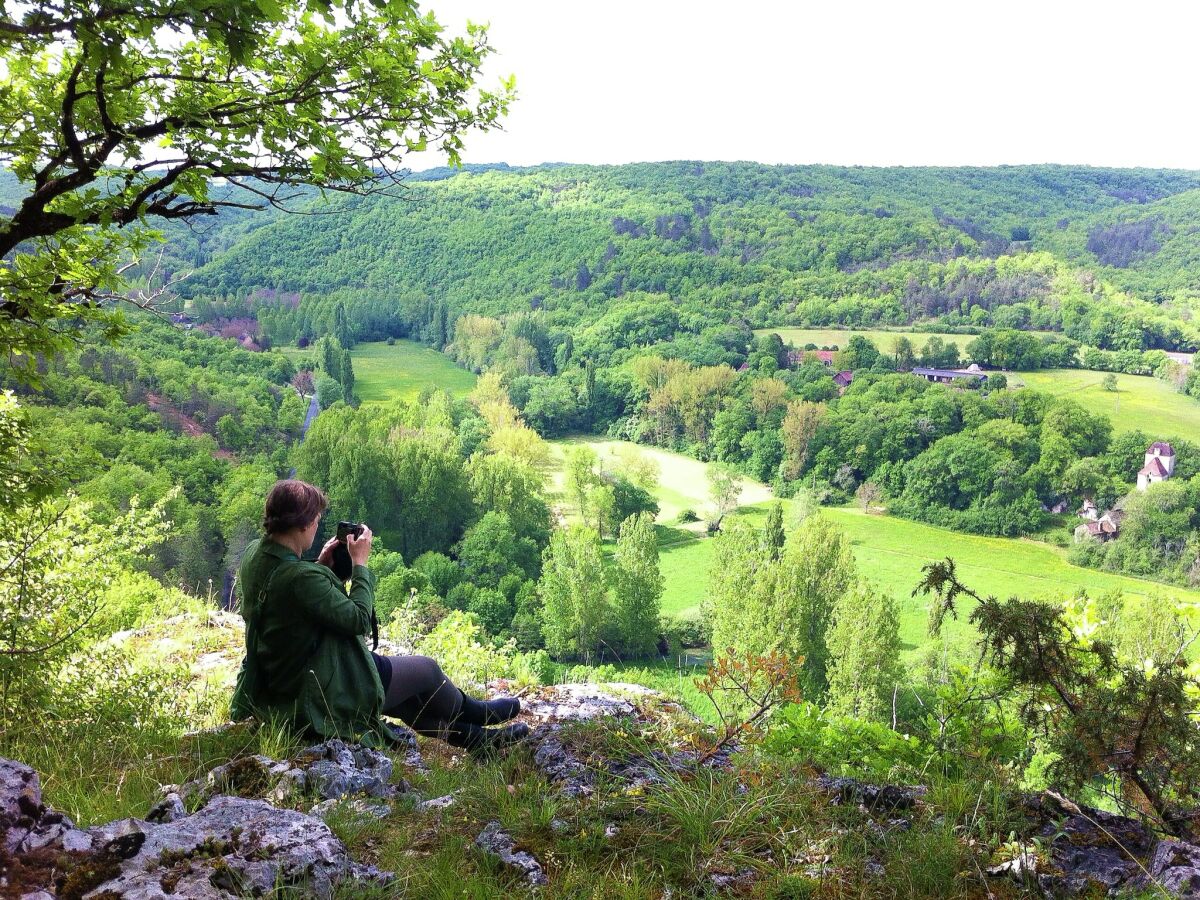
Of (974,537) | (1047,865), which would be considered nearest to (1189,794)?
(1047,865)

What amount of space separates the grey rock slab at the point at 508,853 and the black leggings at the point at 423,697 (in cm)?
103

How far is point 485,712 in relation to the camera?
3982 mm

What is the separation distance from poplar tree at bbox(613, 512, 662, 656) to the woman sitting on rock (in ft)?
105

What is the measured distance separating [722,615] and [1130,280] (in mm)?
110144

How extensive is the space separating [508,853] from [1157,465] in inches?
3245

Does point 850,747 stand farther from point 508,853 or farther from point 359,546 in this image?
point 359,546

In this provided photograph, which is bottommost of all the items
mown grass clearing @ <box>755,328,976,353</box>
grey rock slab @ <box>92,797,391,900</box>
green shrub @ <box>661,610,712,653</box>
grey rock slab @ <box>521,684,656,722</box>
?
green shrub @ <box>661,610,712,653</box>

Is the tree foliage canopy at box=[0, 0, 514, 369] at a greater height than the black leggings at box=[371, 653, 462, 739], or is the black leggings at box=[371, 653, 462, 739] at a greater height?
the tree foliage canopy at box=[0, 0, 514, 369]

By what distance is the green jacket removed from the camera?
129 inches

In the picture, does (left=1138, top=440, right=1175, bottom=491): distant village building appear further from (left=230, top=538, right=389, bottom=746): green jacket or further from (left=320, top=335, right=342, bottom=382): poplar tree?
(left=230, top=538, right=389, bottom=746): green jacket

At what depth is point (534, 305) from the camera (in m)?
125

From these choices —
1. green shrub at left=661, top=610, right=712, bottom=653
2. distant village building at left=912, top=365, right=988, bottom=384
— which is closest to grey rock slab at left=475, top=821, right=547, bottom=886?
green shrub at left=661, top=610, right=712, bottom=653

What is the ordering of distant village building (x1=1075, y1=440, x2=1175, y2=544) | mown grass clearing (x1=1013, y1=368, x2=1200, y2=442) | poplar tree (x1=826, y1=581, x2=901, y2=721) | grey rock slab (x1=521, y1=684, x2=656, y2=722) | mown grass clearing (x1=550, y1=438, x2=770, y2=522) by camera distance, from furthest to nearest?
1. mown grass clearing (x1=1013, y1=368, x2=1200, y2=442)
2. mown grass clearing (x1=550, y1=438, x2=770, y2=522)
3. distant village building (x1=1075, y1=440, x2=1175, y2=544)
4. poplar tree (x1=826, y1=581, x2=901, y2=721)
5. grey rock slab (x1=521, y1=684, x2=656, y2=722)

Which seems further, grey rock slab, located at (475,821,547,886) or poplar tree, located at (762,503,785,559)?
poplar tree, located at (762,503,785,559)
